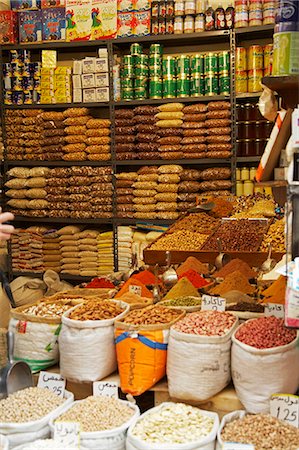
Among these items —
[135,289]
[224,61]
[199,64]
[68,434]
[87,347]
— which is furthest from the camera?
[199,64]

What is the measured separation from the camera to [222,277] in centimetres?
339

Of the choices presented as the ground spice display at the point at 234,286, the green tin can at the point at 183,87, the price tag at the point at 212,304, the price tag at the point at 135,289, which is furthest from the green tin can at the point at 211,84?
the price tag at the point at 212,304

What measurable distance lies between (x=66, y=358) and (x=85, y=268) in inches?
136

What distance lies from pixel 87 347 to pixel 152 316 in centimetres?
26

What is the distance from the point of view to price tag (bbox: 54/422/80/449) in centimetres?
188

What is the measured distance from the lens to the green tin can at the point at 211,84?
5.19 metres

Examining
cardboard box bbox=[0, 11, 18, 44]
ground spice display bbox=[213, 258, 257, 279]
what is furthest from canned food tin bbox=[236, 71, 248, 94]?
cardboard box bbox=[0, 11, 18, 44]

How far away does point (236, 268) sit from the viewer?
139 inches

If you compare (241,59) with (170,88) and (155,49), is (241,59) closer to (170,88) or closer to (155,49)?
(170,88)

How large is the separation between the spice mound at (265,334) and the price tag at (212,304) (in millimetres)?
263

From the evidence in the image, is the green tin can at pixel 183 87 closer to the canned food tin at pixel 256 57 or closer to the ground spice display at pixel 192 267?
the canned food tin at pixel 256 57

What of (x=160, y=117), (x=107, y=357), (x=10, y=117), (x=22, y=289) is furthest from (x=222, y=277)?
(x=10, y=117)

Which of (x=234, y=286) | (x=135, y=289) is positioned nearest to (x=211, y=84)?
(x=234, y=286)

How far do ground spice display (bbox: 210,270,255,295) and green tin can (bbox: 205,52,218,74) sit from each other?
8.47ft
